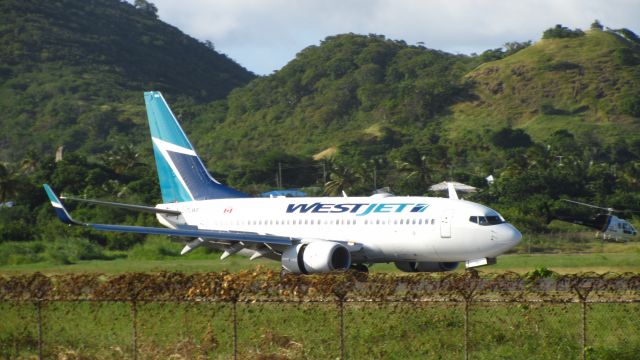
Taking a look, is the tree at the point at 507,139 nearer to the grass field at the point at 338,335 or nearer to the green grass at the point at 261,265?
the green grass at the point at 261,265

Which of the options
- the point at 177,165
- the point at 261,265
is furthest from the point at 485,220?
the point at 177,165

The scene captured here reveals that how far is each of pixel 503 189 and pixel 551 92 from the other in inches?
2936

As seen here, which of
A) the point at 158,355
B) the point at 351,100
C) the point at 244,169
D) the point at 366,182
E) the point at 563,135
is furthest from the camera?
the point at 351,100

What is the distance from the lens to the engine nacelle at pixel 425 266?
38.4 m

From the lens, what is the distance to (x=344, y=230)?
Answer: 125 feet

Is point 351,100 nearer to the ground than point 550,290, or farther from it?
farther from it

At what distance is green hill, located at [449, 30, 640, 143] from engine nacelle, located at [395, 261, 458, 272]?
366 ft

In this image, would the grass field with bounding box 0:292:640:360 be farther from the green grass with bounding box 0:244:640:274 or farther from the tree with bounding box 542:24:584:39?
the tree with bounding box 542:24:584:39

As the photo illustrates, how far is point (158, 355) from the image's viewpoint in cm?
1964

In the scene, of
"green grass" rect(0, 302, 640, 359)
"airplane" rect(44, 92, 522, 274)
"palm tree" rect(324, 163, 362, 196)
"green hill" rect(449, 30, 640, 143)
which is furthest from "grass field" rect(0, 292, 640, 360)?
"green hill" rect(449, 30, 640, 143)

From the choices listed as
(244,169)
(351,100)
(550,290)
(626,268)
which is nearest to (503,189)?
(244,169)

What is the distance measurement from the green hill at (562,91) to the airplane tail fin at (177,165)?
108m

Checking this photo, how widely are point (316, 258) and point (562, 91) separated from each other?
136 meters

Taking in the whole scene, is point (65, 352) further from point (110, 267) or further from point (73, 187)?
point (73, 187)
